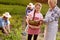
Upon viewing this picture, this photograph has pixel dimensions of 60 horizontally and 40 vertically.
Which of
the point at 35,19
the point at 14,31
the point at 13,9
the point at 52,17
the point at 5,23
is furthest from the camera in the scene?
the point at 13,9

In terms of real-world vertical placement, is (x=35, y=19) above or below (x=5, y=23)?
above

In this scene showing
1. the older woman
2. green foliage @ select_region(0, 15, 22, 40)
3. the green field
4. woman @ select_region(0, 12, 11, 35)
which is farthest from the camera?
the green field

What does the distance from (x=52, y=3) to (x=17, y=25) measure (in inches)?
171

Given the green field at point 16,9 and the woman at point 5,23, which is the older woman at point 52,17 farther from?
the green field at point 16,9

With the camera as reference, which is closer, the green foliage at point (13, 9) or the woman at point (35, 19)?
the woman at point (35, 19)

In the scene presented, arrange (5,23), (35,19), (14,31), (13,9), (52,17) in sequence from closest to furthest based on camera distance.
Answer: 1. (52,17)
2. (35,19)
3. (5,23)
4. (14,31)
5. (13,9)

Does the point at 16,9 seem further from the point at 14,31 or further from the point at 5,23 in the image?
the point at 5,23

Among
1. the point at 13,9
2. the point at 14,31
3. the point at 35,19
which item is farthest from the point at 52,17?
the point at 13,9

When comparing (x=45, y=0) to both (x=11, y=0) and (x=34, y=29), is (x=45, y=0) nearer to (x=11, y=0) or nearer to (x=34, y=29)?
(x=11, y=0)

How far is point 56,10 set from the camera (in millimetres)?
4691

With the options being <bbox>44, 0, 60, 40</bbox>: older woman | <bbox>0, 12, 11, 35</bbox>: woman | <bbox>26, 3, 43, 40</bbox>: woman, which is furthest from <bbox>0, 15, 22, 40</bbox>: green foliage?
<bbox>44, 0, 60, 40</bbox>: older woman

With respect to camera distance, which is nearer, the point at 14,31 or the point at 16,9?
the point at 14,31

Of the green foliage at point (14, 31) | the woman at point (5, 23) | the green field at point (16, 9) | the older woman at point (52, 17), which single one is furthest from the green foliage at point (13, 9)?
the older woman at point (52, 17)

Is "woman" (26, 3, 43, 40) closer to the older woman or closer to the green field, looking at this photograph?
the older woman
